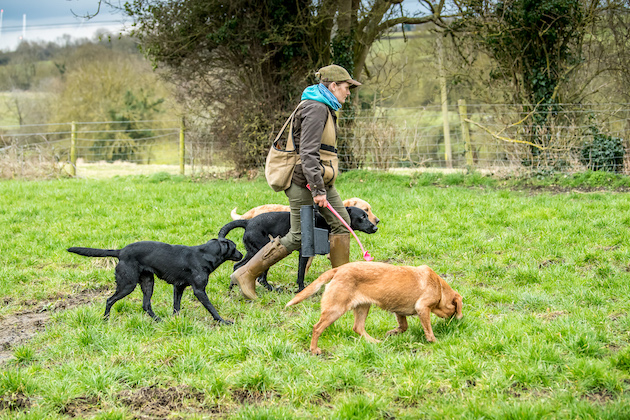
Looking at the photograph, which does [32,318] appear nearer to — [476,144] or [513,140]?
[513,140]

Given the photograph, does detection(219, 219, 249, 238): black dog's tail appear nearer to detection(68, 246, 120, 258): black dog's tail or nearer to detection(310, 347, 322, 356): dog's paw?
detection(68, 246, 120, 258): black dog's tail

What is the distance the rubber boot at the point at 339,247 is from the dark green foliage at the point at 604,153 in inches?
308

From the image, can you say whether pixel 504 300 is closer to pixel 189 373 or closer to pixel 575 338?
pixel 575 338

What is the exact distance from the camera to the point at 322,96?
196 inches

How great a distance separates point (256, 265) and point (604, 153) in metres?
8.77

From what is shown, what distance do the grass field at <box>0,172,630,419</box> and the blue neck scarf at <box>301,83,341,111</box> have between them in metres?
1.92

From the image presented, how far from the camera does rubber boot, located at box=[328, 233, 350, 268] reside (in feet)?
17.8

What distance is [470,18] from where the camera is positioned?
41.7ft

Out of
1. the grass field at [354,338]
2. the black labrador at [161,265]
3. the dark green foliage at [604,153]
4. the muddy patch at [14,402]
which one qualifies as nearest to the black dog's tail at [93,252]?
the black labrador at [161,265]

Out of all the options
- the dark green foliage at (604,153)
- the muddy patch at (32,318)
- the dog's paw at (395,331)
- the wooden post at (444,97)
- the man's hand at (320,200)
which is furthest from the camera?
the wooden post at (444,97)

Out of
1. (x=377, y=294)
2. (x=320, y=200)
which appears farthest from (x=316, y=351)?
(x=320, y=200)

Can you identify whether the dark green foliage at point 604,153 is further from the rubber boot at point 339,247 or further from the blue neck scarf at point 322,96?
the blue neck scarf at point 322,96

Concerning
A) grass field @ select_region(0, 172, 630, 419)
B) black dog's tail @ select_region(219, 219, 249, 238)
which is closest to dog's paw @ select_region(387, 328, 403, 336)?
grass field @ select_region(0, 172, 630, 419)

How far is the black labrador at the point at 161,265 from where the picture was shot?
480cm
